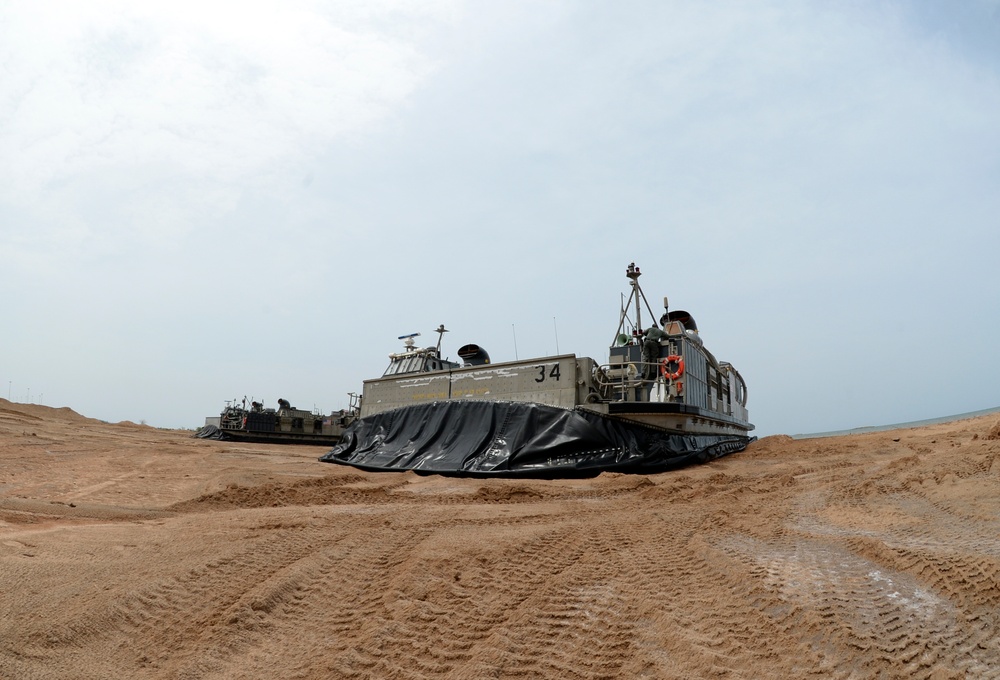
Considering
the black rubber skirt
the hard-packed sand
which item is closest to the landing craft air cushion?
the black rubber skirt

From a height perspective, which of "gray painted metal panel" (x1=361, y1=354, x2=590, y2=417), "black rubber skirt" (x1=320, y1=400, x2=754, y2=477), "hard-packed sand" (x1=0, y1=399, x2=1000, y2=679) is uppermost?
"gray painted metal panel" (x1=361, y1=354, x2=590, y2=417)

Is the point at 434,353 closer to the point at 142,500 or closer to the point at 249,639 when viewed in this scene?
the point at 142,500

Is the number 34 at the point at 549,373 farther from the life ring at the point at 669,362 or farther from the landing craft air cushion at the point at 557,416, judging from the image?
the life ring at the point at 669,362

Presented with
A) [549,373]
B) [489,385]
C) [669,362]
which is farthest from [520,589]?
[489,385]

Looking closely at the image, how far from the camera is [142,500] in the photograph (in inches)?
229

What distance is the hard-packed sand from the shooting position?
2.26 metres

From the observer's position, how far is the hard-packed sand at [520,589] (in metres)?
2.26

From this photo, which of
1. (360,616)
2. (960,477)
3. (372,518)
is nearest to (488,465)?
(372,518)

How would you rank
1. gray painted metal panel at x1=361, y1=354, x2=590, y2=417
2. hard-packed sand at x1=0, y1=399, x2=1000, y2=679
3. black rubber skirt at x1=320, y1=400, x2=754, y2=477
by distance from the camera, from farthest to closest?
1. gray painted metal panel at x1=361, y1=354, x2=590, y2=417
2. black rubber skirt at x1=320, y1=400, x2=754, y2=477
3. hard-packed sand at x1=0, y1=399, x2=1000, y2=679

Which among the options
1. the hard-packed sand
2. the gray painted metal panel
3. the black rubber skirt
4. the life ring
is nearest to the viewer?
the hard-packed sand

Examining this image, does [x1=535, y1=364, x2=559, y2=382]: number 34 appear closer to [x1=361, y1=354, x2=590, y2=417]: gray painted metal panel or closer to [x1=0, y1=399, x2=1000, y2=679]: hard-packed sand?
[x1=361, y1=354, x2=590, y2=417]: gray painted metal panel

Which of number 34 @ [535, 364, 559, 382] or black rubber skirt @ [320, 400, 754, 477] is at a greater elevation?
number 34 @ [535, 364, 559, 382]

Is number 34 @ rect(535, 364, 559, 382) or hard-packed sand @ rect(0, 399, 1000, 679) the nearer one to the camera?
hard-packed sand @ rect(0, 399, 1000, 679)

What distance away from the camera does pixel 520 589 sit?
288cm
